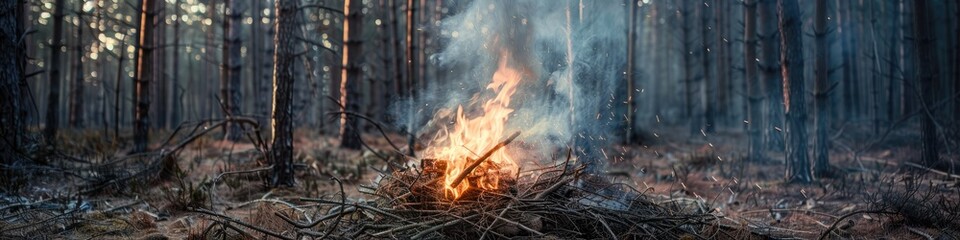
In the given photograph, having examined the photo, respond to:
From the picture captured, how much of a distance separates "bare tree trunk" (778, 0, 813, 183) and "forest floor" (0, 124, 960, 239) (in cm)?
27

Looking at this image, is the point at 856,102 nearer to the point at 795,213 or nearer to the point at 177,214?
the point at 795,213

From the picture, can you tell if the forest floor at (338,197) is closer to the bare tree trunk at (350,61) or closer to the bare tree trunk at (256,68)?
the bare tree trunk at (350,61)

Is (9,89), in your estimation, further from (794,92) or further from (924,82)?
(924,82)

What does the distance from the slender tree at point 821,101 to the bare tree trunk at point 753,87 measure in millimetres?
1162

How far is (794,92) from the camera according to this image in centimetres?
698

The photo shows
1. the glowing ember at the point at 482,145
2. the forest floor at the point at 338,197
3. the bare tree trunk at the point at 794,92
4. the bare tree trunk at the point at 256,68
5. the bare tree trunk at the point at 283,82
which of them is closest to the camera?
the glowing ember at the point at 482,145

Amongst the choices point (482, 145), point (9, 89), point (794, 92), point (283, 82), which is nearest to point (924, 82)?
point (794, 92)

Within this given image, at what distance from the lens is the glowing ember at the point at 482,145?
4.07m

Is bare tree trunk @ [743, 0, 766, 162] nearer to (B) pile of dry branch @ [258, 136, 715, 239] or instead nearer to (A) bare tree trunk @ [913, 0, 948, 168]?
(A) bare tree trunk @ [913, 0, 948, 168]

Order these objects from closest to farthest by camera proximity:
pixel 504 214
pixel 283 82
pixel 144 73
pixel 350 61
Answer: pixel 504 214
pixel 283 82
pixel 144 73
pixel 350 61

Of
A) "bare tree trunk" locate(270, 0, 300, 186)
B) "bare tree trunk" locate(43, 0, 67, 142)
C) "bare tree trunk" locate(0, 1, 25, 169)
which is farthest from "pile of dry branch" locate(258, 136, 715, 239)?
"bare tree trunk" locate(43, 0, 67, 142)

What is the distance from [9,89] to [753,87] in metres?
12.1

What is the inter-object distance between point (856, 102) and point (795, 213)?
19.9 metres

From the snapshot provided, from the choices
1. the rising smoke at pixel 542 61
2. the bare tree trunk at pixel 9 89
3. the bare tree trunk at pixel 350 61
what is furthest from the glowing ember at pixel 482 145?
the bare tree trunk at pixel 350 61
